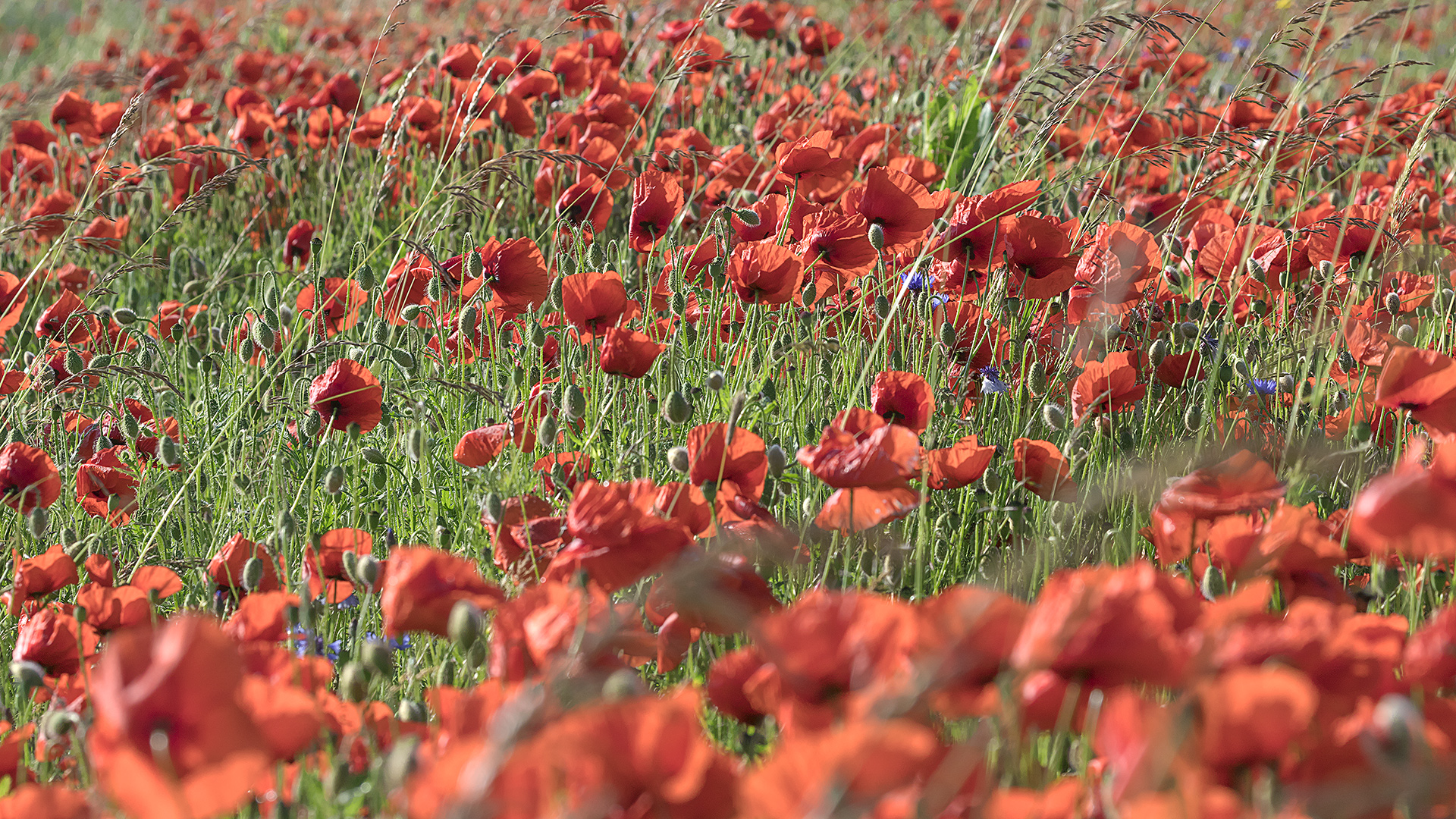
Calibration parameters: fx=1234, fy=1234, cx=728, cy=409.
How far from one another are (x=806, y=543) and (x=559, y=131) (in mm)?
1951

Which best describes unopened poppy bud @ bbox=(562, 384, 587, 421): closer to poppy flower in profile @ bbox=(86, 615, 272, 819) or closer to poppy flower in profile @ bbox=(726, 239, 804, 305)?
poppy flower in profile @ bbox=(726, 239, 804, 305)

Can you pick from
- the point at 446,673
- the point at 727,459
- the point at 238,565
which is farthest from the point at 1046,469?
the point at 238,565

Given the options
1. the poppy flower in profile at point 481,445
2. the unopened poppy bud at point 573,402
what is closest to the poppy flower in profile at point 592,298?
the unopened poppy bud at point 573,402

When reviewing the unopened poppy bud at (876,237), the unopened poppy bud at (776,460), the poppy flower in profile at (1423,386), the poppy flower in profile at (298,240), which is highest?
the poppy flower in profile at (1423,386)

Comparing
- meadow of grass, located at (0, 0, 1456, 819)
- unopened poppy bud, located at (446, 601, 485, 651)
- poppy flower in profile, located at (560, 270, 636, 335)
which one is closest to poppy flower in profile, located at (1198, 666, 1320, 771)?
meadow of grass, located at (0, 0, 1456, 819)

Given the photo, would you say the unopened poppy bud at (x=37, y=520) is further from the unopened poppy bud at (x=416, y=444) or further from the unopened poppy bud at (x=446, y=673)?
the unopened poppy bud at (x=446, y=673)

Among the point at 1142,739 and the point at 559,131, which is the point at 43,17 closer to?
the point at 559,131

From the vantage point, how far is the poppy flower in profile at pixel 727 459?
55.5 inches

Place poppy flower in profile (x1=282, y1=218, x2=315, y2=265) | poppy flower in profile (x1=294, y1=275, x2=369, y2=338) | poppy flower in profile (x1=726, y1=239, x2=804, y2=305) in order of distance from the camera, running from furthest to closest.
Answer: poppy flower in profile (x1=282, y1=218, x2=315, y2=265) < poppy flower in profile (x1=294, y1=275, x2=369, y2=338) < poppy flower in profile (x1=726, y1=239, x2=804, y2=305)

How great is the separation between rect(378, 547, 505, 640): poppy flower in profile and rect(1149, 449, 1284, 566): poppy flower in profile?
0.68 m

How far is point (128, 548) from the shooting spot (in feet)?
6.45

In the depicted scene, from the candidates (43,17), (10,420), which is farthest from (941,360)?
(43,17)

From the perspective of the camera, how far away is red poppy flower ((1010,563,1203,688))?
2.58 ft

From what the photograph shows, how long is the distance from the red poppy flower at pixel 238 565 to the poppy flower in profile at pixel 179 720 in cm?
72
